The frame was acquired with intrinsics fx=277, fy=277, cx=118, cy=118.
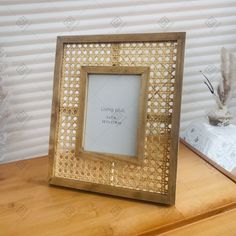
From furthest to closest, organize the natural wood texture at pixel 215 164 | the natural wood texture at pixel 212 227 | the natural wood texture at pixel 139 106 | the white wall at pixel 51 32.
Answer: the white wall at pixel 51 32 → the natural wood texture at pixel 215 164 → the natural wood texture at pixel 139 106 → the natural wood texture at pixel 212 227

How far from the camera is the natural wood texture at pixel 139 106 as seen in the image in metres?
0.76

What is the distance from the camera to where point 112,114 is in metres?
0.80

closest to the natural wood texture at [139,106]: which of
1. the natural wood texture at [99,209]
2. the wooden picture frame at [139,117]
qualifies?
the wooden picture frame at [139,117]

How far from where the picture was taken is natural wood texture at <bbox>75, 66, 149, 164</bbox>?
76 cm

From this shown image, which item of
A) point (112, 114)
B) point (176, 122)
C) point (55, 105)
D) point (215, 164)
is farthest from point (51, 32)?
point (215, 164)

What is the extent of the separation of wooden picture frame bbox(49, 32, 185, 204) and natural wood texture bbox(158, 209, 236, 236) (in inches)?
3.5

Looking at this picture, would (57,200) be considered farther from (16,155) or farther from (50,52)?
(50,52)

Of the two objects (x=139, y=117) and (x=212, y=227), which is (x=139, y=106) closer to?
(x=139, y=117)

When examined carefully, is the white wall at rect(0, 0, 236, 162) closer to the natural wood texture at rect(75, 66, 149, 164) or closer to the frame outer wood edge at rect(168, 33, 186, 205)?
the natural wood texture at rect(75, 66, 149, 164)

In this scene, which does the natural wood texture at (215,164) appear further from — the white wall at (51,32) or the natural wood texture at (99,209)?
the white wall at (51,32)

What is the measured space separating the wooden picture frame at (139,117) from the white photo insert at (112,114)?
2 centimetres

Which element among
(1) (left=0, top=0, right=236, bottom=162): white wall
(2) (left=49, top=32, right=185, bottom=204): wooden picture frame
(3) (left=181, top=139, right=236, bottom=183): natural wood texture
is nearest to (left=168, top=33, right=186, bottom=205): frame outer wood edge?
(2) (left=49, top=32, right=185, bottom=204): wooden picture frame

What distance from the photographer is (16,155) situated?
119 cm

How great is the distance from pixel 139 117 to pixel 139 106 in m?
0.03
